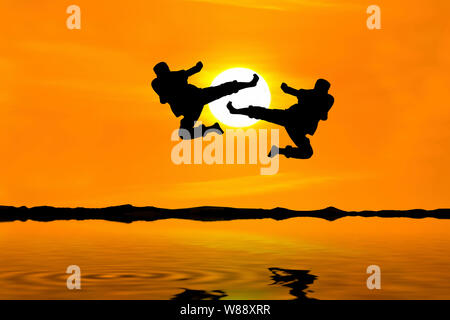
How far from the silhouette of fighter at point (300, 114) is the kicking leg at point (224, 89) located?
14.4 inches

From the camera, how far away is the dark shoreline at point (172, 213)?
Answer: 61.8ft

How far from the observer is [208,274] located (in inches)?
869

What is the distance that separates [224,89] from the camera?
54.6ft

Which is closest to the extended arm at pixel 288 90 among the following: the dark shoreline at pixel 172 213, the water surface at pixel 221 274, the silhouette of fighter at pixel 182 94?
the silhouette of fighter at pixel 182 94

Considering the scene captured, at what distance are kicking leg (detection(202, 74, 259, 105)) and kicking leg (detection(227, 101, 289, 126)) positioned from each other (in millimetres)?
499

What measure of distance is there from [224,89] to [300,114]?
2.07 meters

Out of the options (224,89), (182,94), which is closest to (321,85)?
(224,89)

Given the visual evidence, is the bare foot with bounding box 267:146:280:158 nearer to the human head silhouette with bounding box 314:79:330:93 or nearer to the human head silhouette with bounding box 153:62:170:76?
the human head silhouette with bounding box 314:79:330:93

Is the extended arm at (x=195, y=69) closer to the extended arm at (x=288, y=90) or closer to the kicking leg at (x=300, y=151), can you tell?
the extended arm at (x=288, y=90)

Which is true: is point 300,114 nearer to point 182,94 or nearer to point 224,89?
point 224,89
